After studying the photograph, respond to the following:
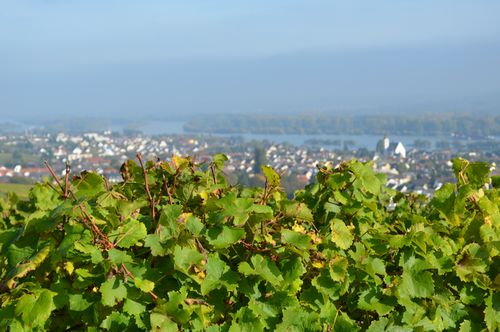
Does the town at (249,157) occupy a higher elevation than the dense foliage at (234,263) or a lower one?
lower

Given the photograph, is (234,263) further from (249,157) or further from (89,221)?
(249,157)

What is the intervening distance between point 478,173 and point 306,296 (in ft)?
3.70

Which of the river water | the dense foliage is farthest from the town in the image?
the dense foliage

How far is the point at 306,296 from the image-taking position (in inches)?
90.1

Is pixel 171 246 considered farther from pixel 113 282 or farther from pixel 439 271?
pixel 439 271

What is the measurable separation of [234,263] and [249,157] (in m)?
49.9

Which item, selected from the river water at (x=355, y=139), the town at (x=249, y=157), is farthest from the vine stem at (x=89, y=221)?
the river water at (x=355, y=139)

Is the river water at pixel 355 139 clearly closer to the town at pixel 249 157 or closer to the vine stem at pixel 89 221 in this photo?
the town at pixel 249 157

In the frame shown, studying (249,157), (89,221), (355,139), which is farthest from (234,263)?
(355,139)

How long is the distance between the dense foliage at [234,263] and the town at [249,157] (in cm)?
2395

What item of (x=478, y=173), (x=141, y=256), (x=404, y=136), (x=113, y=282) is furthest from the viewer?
(x=404, y=136)

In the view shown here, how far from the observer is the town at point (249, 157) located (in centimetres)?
3794

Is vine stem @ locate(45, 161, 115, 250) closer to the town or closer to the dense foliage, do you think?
the dense foliage

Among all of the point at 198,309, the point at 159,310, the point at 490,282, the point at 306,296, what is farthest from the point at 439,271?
the point at 159,310
